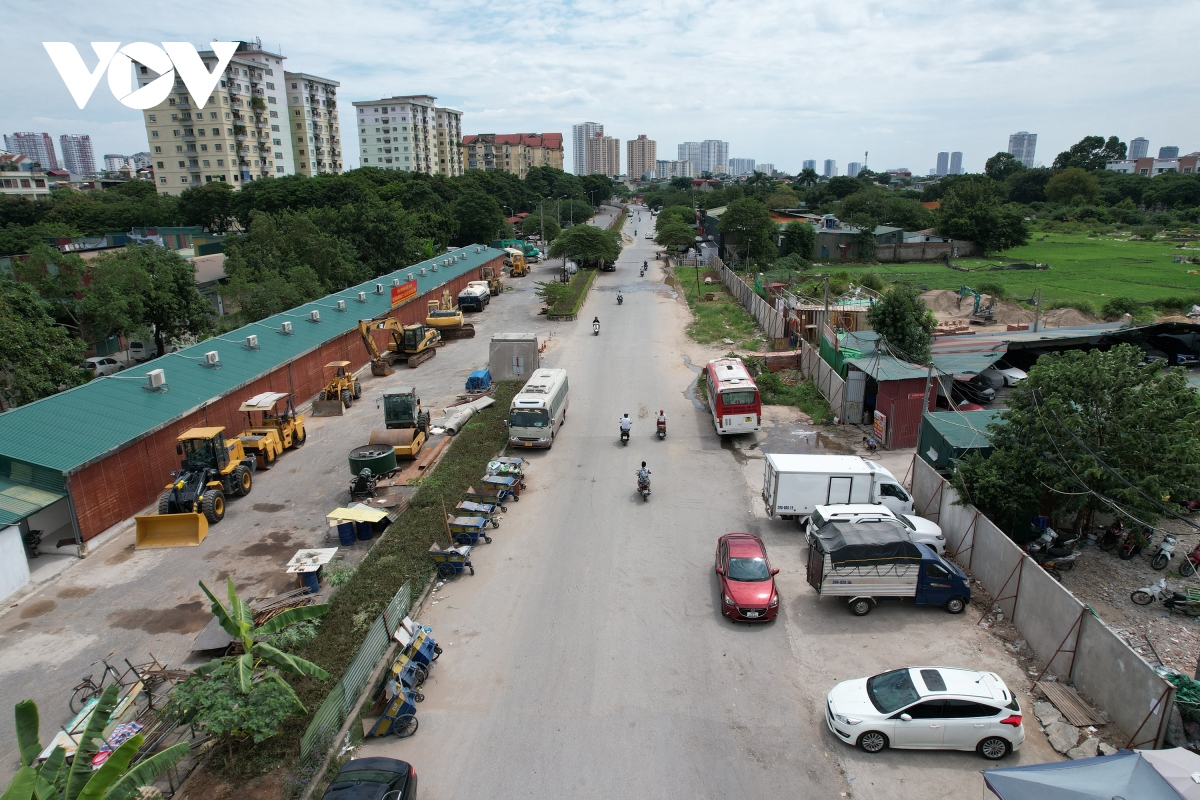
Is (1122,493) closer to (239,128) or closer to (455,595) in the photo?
(455,595)

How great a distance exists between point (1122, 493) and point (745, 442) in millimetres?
11964

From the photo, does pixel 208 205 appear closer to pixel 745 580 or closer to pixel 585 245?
pixel 585 245

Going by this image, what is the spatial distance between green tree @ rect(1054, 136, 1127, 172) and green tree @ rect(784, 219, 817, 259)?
12857 centimetres

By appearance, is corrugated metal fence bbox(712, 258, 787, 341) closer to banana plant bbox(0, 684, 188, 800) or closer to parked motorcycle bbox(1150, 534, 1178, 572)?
parked motorcycle bbox(1150, 534, 1178, 572)

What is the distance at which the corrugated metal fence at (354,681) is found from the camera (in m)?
10.9

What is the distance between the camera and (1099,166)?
539 ft

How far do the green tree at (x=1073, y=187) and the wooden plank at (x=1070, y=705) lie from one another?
140m

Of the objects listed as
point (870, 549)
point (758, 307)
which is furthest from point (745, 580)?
point (758, 307)

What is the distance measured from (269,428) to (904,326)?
79.1 ft

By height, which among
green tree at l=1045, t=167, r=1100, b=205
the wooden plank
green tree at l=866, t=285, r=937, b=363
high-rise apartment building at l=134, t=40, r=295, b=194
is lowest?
the wooden plank

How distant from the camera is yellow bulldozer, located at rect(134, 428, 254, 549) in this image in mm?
18453

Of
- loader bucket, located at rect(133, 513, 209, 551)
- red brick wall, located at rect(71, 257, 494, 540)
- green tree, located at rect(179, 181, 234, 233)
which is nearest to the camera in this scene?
red brick wall, located at rect(71, 257, 494, 540)

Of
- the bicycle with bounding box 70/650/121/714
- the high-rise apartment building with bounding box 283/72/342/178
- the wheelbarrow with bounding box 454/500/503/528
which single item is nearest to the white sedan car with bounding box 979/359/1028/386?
the wheelbarrow with bounding box 454/500/503/528

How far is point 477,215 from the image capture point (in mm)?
78438
